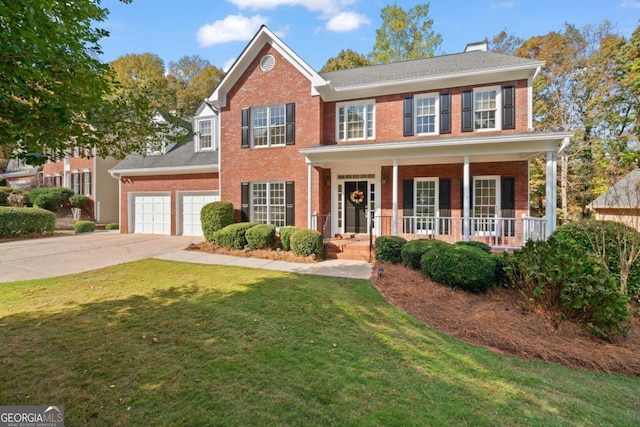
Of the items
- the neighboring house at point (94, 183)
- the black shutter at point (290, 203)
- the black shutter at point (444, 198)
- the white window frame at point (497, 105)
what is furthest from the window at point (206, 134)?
the white window frame at point (497, 105)

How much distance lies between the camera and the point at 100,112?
410cm

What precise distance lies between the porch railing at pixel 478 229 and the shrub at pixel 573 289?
3.96 m

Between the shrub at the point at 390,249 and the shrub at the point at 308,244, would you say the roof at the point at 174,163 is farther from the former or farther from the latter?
the shrub at the point at 390,249

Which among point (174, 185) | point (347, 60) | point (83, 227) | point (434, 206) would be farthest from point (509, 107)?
point (83, 227)

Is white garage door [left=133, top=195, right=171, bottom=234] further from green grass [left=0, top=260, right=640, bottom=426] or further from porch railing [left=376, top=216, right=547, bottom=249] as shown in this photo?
porch railing [left=376, top=216, right=547, bottom=249]

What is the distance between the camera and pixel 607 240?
270 inches

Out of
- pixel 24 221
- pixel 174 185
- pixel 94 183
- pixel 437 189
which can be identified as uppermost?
pixel 94 183

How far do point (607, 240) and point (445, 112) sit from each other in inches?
268

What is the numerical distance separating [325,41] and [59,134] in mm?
13317

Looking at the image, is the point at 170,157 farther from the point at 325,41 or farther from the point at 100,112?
the point at 100,112

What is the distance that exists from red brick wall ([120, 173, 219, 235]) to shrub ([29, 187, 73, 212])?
9.39 m

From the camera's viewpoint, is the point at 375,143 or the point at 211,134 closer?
the point at 375,143

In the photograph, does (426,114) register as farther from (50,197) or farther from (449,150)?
(50,197)

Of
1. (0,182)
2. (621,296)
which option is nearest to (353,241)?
(621,296)
